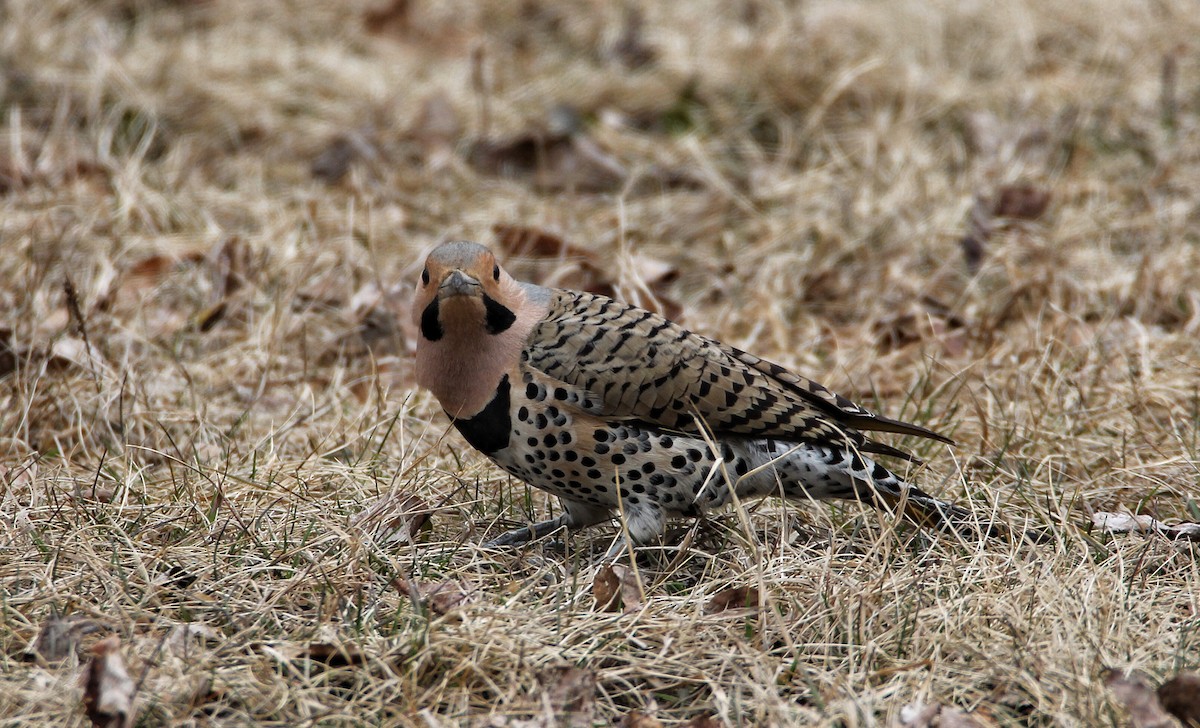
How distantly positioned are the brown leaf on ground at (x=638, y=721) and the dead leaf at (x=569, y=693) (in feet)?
0.28

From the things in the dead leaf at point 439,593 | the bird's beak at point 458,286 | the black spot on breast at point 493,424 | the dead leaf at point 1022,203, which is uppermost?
the bird's beak at point 458,286

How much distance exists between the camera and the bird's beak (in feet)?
12.8

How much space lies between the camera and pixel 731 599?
146 inches

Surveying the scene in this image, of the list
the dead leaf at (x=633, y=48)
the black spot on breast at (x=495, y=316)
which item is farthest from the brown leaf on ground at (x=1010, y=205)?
the black spot on breast at (x=495, y=316)

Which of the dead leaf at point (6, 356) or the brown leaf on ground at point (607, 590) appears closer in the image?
the brown leaf on ground at point (607, 590)

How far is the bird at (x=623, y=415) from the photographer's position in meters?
3.99

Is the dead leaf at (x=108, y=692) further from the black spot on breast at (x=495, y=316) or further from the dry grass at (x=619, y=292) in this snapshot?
the black spot on breast at (x=495, y=316)

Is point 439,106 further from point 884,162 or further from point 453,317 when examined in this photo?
point 453,317

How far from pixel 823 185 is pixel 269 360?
342cm

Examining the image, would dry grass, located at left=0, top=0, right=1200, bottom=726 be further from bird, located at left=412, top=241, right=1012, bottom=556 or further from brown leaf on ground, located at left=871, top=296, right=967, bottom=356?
bird, located at left=412, top=241, right=1012, bottom=556

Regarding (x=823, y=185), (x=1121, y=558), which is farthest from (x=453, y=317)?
(x=823, y=185)

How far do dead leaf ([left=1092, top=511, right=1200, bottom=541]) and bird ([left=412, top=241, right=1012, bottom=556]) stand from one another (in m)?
0.35

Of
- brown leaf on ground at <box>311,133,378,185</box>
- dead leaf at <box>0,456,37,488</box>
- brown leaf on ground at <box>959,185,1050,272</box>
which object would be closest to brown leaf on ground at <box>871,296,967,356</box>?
brown leaf on ground at <box>959,185,1050,272</box>

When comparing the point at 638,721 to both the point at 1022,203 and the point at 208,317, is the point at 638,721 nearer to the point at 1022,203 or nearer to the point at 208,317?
the point at 208,317
